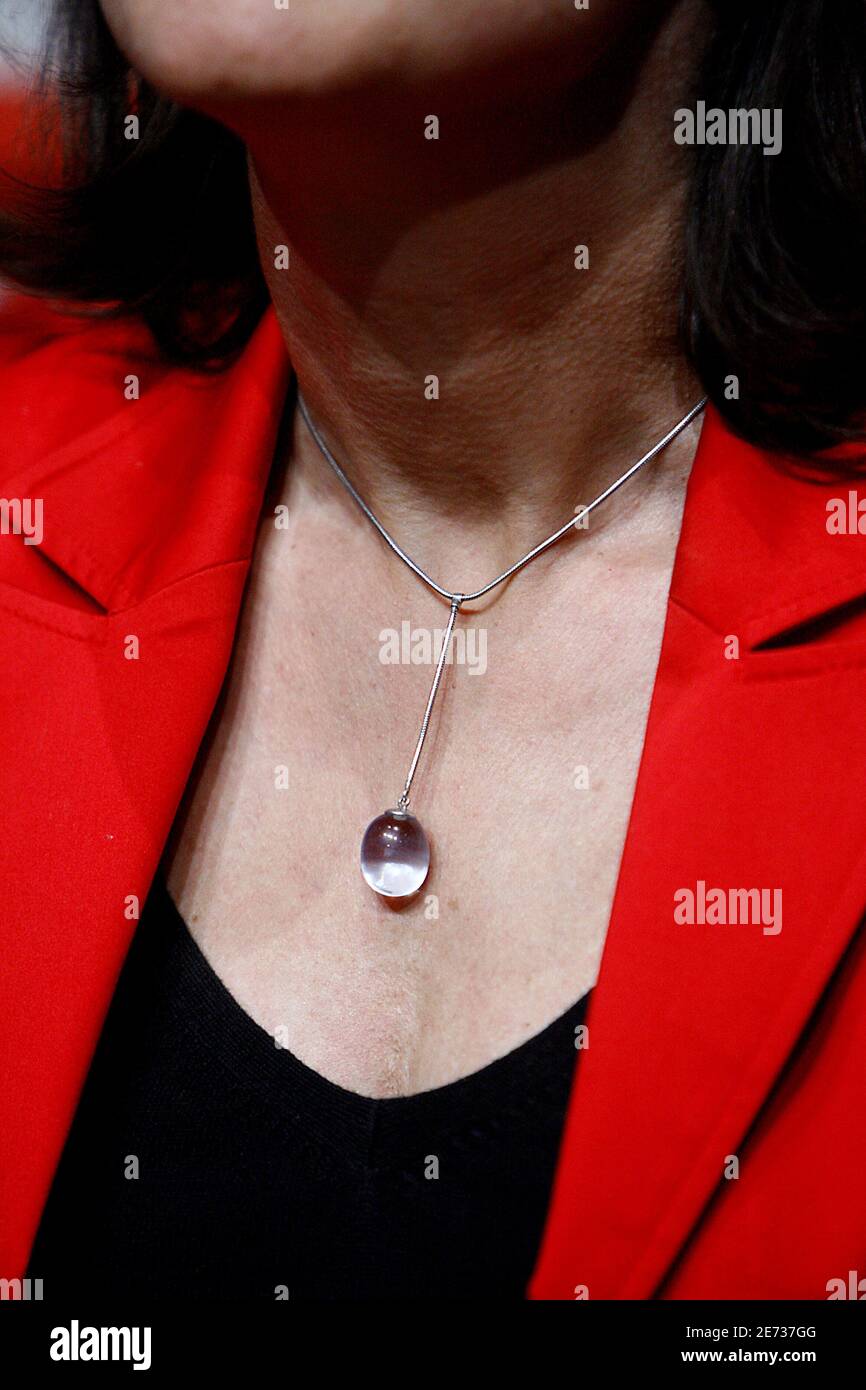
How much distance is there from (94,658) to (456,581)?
0.24m

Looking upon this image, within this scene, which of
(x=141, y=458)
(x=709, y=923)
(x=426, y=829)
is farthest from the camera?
(x=141, y=458)

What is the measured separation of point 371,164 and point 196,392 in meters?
0.34

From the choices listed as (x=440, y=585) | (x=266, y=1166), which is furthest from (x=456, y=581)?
(x=266, y=1166)

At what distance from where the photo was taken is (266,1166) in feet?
2.71

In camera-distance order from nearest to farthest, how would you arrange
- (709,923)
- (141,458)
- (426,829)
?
(709,923) < (426,829) < (141,458)

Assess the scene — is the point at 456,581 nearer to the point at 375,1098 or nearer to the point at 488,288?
the point at 488,288

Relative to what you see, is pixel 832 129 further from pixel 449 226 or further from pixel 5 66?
pixel 5 66

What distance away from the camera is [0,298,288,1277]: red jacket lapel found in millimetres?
857

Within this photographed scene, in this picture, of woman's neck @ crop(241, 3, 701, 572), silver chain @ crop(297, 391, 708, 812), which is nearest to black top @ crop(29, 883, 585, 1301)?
silver chain @ crop(297, 391, 708, 812)

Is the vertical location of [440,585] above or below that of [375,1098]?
above

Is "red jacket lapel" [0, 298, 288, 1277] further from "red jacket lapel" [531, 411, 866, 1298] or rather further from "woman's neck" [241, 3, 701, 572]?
"red jacket lapel" [531, 411, 866, 1298]

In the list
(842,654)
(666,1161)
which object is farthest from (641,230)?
(666,1161)

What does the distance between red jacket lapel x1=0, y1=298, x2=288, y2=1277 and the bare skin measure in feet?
0.15
